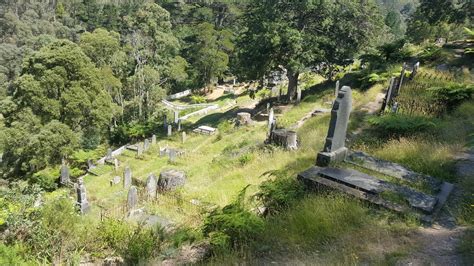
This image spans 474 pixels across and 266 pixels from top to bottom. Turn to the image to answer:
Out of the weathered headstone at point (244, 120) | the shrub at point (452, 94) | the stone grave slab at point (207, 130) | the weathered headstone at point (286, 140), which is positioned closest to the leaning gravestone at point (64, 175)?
the stone grave slab at point (207, 130)

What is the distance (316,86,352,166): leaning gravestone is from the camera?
843 cm

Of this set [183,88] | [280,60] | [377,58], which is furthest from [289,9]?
[183,88]

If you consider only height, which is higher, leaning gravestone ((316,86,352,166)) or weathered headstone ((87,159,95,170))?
leaning gravestone ((316,86,352,166))

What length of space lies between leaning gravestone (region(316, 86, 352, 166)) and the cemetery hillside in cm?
5

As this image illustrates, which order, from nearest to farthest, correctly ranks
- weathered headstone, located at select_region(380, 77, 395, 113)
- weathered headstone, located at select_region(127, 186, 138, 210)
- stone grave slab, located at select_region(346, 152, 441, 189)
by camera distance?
1. stone grave slab, located at select_region(346, 152, 441, 189)
2. weathered headstone, located at select_region(127, 186, 138, 210)
3. weathered headstone, located at select_region(380, 77, 395, 113)

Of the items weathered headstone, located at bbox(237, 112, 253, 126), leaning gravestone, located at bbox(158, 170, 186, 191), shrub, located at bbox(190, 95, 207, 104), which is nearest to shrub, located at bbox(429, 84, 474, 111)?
leaning gravestone, located at bbox(158, 170, 186, 191)

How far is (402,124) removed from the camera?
10883mm

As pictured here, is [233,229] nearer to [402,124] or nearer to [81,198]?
[81,198]

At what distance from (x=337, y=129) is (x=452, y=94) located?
7.22 metres

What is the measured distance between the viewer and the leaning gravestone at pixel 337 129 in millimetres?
8430

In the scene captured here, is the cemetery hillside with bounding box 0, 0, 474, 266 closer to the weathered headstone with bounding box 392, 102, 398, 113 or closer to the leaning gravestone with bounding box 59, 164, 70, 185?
the leaning gravestone with bounding box 59, 164, 70, 185

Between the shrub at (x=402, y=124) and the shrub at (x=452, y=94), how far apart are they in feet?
8.23

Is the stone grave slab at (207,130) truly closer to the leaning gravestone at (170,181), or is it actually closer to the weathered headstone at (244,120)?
the weathered headstone at (244,120)

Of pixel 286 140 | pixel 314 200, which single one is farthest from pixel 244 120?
pixel 314 200
